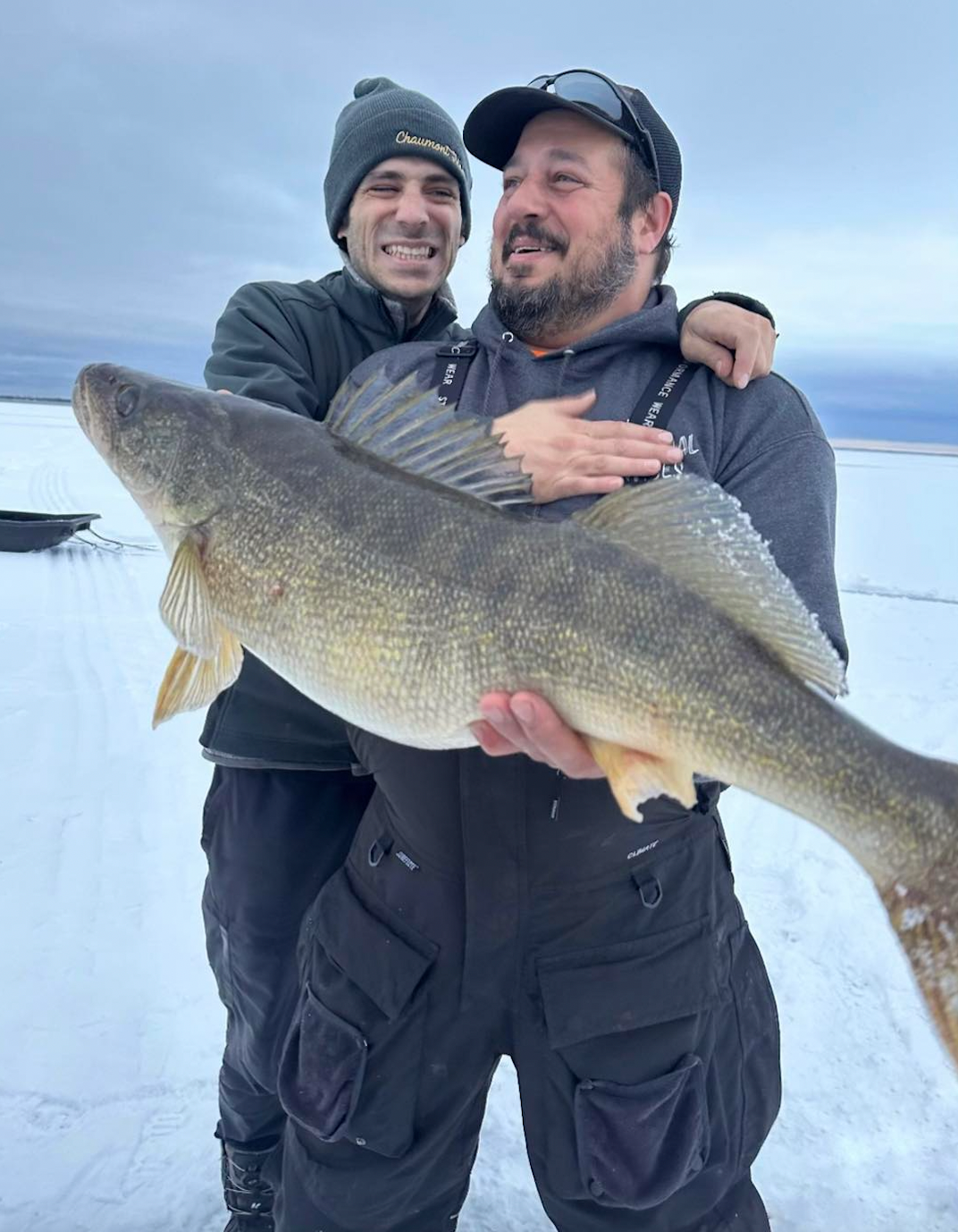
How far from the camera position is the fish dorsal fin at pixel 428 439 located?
212 centimetres

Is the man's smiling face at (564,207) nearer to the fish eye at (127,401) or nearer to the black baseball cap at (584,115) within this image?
the black baseball cap at (584,115)

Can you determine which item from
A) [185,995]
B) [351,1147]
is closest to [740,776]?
[351,1147]

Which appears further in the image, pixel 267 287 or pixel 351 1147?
pixel 267 287

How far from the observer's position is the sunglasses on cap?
2.65m

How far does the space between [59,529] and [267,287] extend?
30.8 ft

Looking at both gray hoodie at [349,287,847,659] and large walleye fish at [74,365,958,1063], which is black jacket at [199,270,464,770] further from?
large walleye fish at [74,365,958,1063]

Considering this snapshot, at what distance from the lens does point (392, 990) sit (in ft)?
7.51

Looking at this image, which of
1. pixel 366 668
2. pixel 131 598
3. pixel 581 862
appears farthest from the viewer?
pixel 131 598

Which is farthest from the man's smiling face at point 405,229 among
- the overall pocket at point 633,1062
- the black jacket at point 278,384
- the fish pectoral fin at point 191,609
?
the overall pocket at point 633,1062

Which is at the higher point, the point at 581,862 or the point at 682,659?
the point at 682,659

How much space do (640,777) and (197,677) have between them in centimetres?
119

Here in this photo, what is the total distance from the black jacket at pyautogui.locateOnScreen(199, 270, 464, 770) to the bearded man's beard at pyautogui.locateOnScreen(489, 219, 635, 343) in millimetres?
625

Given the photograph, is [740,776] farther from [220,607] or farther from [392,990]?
[220,607]

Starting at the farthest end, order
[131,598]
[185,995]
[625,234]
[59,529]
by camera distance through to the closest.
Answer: [59,529], [131,598], [185,995], [625,234]
